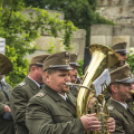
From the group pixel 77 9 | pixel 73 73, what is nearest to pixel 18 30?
Result: pixel 73 73

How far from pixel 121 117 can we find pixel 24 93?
4.59 ft

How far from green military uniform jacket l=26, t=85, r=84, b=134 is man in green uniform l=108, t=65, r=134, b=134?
0.74 m

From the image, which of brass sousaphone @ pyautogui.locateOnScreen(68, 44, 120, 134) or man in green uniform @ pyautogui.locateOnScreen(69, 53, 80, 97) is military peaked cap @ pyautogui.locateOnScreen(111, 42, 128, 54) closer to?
brass sousaphone @ pyautogui.locateOnScreen(68, 44, 120, 134)

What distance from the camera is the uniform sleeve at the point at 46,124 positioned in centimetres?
350

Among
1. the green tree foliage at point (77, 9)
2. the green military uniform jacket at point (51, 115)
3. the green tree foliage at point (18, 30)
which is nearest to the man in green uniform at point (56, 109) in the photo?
the green military uniform jacket at point (51, 115)

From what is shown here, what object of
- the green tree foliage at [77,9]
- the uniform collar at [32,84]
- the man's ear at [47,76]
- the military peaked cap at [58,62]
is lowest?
the uniform collar at [32,84]

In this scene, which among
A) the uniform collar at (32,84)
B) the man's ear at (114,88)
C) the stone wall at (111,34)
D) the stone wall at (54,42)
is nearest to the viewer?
the man's ear at (114,88)

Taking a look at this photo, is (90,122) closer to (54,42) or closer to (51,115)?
(51,115)

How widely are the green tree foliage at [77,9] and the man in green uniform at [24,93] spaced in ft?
15.1

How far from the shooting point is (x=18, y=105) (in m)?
4.99

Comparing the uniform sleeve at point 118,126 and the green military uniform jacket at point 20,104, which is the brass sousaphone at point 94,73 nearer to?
the uniform sleeve at point 118,126

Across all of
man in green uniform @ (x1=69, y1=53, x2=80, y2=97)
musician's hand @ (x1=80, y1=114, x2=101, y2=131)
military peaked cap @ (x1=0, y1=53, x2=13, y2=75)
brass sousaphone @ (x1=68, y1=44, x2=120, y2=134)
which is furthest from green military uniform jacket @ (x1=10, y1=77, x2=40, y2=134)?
musician's hand @ (x1=80, y1=114, x2=101, y2=131)

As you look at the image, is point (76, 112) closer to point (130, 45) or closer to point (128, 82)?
point (128, 82)

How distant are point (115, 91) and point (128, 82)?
0.18m
